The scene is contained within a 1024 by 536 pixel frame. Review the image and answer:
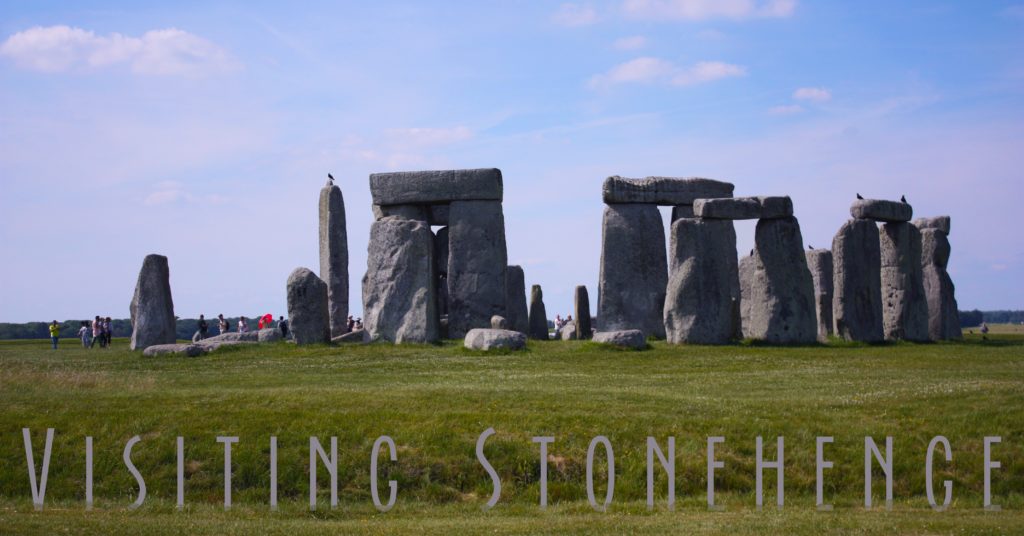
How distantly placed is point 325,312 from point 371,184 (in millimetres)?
5379

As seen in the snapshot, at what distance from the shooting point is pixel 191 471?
1802 cm

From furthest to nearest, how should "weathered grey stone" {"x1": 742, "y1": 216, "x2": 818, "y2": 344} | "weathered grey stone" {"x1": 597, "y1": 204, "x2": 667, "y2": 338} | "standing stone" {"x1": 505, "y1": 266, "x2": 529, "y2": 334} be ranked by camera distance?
"standing stone" {"x1": 505, "y1": 266, "x2": 529, "y2": 334} → "weathered grey stone" {"x1": 597, "y1": 204, "x2": 667, "y2": 338} → "weathered grey stone" {"x1": 742, "y1": 216, "x2": 818, "y2": 344}

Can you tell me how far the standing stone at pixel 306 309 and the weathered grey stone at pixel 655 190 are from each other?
29.9 feet

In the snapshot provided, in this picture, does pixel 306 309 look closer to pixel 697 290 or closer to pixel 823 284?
pixel 697 290

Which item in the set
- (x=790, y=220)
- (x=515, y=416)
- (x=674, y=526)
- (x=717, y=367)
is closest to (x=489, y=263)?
(x=790, y=220)

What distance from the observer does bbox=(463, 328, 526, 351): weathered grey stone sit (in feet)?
95.9

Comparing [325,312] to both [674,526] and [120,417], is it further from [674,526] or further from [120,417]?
[674,526]

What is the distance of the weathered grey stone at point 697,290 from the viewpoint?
31250mm

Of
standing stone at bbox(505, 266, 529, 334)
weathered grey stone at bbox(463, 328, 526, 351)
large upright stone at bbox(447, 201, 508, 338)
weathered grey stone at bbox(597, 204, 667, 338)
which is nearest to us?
weathered grey stone at bbox(463, 328, 526, 351)

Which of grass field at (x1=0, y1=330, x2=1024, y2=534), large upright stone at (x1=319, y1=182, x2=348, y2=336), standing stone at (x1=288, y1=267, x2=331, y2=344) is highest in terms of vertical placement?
large upright stone at (x1=319, y1=182, x2=348, y2=336)

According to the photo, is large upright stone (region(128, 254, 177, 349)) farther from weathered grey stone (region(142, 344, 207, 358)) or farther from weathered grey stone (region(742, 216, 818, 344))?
weathered grey stone (region(742, 216, 818, 344))

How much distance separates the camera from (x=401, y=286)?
1307 inches

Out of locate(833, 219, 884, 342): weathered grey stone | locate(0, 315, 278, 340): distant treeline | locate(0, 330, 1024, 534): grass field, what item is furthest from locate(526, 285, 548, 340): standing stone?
locate(0, 315, 278, 340): distant treeline

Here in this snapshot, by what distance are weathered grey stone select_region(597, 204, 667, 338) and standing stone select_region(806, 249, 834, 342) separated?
448 cm
